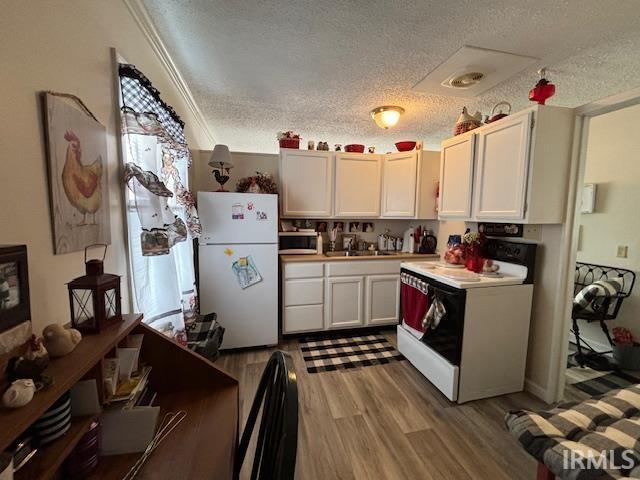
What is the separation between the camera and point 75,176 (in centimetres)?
95

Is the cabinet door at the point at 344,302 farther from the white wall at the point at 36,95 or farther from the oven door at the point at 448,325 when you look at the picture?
the white wall at the point at 36,95

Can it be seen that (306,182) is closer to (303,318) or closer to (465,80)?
(303,318)

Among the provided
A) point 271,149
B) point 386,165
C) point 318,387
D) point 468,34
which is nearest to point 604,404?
point 318,387

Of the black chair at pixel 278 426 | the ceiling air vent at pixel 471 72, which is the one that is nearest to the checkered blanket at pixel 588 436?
the black chair at pixel 278 426

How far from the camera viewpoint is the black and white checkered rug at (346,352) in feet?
8.01

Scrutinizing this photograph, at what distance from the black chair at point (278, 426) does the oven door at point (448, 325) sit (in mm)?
1510

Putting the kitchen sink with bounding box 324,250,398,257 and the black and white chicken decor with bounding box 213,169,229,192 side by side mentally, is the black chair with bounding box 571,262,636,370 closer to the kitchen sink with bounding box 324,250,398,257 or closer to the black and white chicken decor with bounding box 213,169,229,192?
the kitchen sink with bounding box 324,250,398,257

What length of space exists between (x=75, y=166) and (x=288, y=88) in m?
1.75

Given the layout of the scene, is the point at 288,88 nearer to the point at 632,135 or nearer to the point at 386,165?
the point at 386,165

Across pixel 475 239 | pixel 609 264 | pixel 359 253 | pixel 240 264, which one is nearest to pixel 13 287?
pixel 240 264

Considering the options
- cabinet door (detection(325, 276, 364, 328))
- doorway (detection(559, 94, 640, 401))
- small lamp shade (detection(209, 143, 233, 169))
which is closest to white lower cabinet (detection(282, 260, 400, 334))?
cabinet door (detection(325, 276, 364, 328))

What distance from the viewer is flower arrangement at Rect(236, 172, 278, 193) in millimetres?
2775

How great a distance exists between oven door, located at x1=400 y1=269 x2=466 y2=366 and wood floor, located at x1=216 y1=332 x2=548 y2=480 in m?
0.34

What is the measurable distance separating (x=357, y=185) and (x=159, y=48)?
7.03ft
